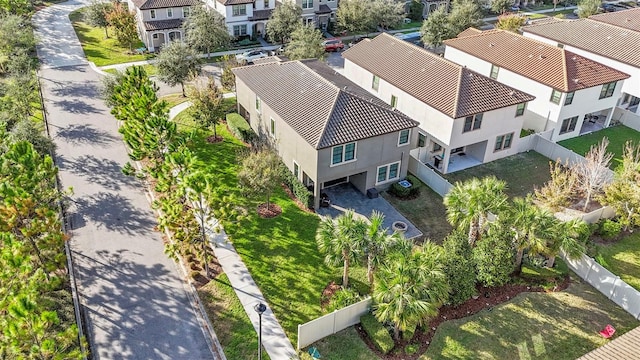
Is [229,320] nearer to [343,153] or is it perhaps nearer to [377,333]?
[377,333]

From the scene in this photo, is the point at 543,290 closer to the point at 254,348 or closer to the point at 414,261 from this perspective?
the point at 414,261

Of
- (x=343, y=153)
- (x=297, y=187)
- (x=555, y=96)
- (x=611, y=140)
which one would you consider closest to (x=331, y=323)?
(x=297, y=187)

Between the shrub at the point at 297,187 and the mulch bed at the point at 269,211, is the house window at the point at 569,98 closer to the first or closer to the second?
the shrub at the point at 297,187

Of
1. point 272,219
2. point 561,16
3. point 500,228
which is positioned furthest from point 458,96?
point 561,16

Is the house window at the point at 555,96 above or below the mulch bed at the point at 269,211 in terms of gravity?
above

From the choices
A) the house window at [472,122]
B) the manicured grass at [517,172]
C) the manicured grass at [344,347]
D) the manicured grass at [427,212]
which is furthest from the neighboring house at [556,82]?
the manicured grass at [344,347]

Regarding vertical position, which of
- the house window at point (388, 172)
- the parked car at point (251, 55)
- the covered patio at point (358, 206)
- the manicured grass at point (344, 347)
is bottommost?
the manicured grass at point (344, 347)
